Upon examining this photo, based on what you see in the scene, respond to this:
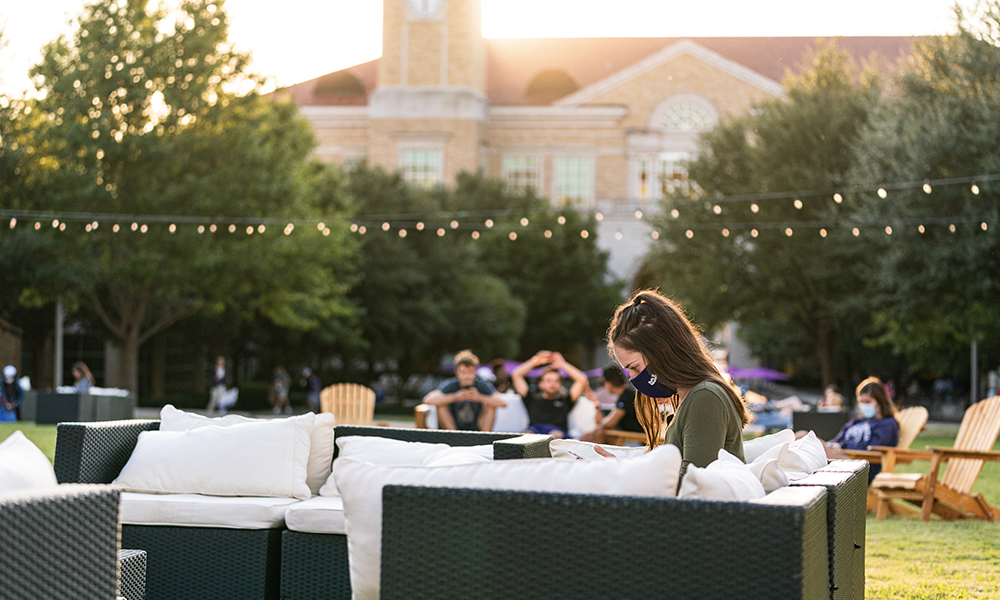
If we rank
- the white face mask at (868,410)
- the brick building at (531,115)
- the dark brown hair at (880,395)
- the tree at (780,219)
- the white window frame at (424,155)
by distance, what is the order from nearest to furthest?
the dark brown hair at (880,395) → the white face mask at (868,410) → the tree at (780,219) → the brick building at (531,115) → the white window frame at (424,155)

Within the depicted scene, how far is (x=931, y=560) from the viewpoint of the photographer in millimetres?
5965

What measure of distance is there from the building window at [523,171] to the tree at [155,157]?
22994mm

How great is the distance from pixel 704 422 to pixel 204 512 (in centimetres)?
202

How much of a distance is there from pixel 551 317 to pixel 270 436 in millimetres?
31784

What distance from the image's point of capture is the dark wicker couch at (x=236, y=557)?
376 centimetres

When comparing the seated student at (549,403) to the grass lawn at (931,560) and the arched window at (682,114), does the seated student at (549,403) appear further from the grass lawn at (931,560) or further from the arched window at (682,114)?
the arched window at (682,114)

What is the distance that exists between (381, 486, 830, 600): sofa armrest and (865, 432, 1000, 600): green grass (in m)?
2.97

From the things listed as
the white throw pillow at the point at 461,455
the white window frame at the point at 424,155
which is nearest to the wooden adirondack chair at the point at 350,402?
the white throw pillow at the point at 461,455

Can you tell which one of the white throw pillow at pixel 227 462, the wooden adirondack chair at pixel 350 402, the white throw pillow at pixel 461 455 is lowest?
the wooden adirondack chair at pixel 350 402

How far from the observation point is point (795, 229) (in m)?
22.2

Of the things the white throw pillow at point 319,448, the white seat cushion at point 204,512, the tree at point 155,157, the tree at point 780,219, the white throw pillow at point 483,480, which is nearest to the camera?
the white throw pillow at point 483,480

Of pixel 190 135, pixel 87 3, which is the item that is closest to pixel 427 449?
pixel 190 135

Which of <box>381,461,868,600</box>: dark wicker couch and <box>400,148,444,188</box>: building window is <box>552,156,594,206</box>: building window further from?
<box>381,461,868,600</box>: dark wicker couch

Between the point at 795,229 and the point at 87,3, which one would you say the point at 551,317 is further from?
the point at 87,3
